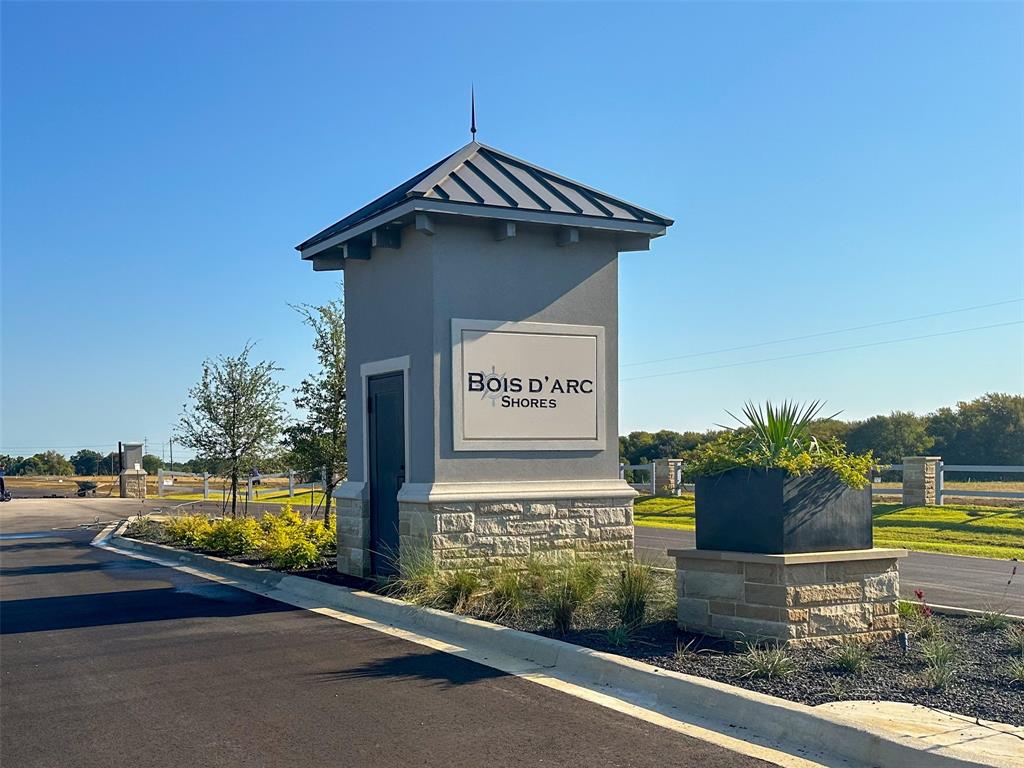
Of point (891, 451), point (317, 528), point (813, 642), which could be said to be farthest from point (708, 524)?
point (891, 451)

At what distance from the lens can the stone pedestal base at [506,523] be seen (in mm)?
11375

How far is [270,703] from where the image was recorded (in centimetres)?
701

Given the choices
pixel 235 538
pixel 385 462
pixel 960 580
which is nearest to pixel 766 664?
pixel 385 462

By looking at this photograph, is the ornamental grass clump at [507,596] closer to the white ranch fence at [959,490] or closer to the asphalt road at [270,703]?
the asphalt road at [270,703]

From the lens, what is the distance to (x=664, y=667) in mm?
7289

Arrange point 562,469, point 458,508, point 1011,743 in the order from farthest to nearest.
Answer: point 562,469 < point 458,508 < point 1011,743

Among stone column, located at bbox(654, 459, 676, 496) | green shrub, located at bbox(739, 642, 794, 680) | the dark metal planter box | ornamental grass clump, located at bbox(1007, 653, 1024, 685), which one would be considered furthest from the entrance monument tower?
stone column, located at bbox(654, 459, 676, 496)

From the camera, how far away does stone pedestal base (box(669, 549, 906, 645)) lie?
786cm

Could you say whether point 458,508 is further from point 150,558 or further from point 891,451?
point 891,451

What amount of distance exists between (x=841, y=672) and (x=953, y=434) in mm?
50812

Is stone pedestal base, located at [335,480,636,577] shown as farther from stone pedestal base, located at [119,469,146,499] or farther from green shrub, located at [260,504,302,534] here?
stone pedestal base, located at [119,469,146,499]

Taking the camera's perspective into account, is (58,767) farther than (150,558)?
No

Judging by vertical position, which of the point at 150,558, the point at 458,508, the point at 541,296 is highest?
the point at 541,296

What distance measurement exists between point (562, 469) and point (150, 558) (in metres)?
9.56
